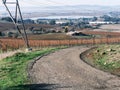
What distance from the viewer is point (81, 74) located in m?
20.5

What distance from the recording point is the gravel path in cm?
1725

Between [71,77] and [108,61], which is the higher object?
[71,77]

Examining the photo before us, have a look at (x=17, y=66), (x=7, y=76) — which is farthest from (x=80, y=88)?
(x=17, y=66)

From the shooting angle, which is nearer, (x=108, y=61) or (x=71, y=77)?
(x=71, y=77)

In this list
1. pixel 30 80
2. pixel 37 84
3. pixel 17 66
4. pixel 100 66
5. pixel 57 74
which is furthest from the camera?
pixel 17 66

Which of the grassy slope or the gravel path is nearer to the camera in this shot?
the gravel path

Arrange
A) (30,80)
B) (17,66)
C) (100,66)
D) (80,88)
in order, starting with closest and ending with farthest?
(80,88), (30,80), (100,66), (17,66)

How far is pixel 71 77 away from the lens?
1983 centimetres

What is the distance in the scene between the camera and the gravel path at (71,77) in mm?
17250

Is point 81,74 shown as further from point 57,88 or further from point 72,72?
point 57,88

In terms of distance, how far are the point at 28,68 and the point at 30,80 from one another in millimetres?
4725

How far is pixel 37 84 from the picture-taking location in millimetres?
18266

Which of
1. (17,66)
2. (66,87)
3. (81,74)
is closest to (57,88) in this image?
(66,87)

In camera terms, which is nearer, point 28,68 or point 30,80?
point 30,80
